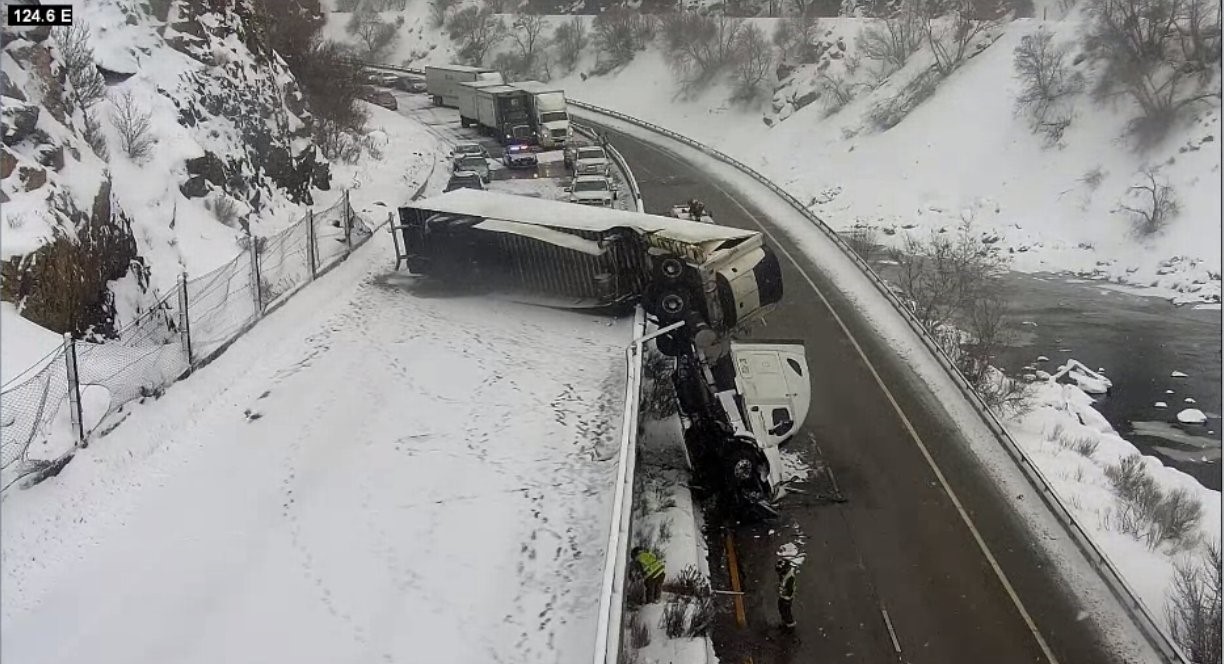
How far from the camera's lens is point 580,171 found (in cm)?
3884

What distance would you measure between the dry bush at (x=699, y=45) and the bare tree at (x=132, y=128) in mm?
49976

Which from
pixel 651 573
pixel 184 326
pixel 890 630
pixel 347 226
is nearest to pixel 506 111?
pixel 347 226

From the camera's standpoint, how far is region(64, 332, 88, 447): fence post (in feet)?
45.0

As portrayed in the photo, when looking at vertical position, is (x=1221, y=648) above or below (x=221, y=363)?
below

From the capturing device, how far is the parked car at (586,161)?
38938 mm

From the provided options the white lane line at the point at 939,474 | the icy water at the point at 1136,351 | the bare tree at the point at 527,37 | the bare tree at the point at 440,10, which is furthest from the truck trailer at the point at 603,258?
the bare tree at the point at 440,10

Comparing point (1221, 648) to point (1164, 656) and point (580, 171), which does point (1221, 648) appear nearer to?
point (1164, 656)

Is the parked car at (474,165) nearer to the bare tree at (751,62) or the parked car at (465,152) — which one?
the parked car at (465,152)

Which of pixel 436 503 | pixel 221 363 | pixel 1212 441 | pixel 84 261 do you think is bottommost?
pixel 1212 441

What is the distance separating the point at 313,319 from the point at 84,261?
18.9ft

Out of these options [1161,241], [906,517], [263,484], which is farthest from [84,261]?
[1161,241]

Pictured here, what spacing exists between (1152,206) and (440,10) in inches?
2497

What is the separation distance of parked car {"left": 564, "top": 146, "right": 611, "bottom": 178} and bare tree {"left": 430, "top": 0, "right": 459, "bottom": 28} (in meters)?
46.2

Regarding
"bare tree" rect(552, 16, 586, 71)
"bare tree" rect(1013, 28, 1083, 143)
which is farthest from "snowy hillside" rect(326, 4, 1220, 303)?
"bare tree" rect(552, 16, 586, 71)
